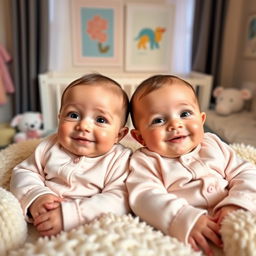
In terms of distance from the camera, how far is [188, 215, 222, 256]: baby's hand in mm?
575

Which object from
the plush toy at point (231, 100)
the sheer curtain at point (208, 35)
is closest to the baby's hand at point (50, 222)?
the plush toy at point (231, 100)

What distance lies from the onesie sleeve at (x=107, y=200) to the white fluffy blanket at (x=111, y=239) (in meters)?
0.09

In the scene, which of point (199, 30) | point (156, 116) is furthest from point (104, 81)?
point (199, 30)

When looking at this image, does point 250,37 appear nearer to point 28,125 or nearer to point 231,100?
point 231,100

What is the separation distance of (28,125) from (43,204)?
69.1 inches

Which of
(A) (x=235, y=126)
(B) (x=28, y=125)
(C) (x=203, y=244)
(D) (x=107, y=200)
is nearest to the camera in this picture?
(C) (x=203, y=244)

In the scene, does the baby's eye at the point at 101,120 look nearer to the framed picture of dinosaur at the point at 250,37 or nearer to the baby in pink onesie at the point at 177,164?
the baby in pink onesie at the point at 177,164

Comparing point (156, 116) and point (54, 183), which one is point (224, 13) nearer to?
point (156, 116)

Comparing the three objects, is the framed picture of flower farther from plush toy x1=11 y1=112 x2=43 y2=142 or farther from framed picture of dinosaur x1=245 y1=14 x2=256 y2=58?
framed picture of dinosaur x1=245 y1=14 x2=256 y2=58

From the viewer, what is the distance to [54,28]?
2.55 meters

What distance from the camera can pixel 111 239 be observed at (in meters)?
0.46

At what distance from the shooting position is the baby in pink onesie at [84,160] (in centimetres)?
70

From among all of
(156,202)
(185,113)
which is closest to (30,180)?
(156,202)

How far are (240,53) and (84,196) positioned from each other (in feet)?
8.50
